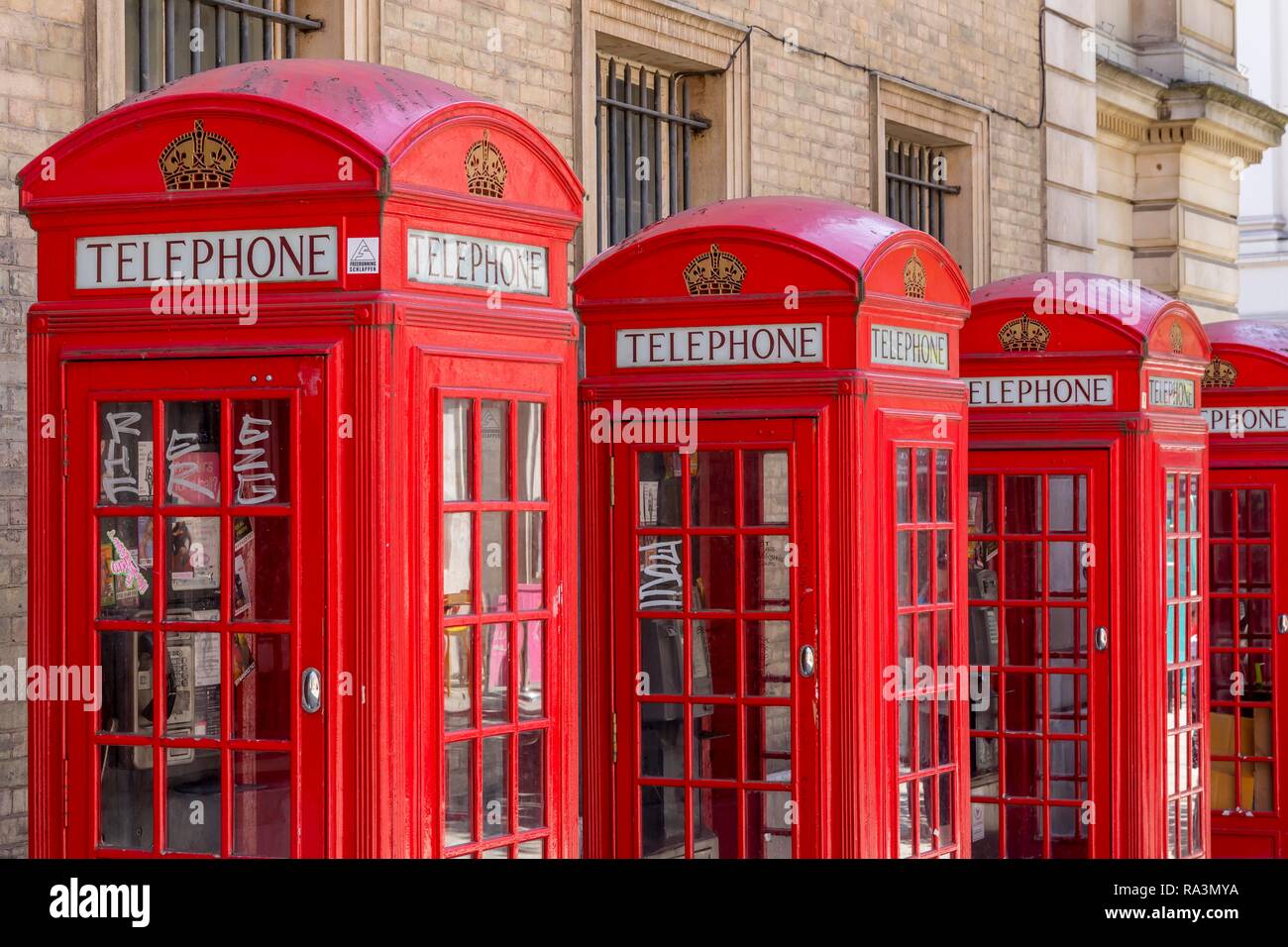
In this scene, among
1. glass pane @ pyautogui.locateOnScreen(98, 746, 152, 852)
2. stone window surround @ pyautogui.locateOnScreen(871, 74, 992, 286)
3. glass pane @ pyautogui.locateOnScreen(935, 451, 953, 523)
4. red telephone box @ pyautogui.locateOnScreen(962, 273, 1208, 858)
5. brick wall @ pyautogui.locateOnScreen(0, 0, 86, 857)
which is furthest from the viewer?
stone window surround @ pyautogui.locateOnScreen(871, 74, 992, 286)

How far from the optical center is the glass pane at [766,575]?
21.6 ft

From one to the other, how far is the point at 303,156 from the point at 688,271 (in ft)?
6.92

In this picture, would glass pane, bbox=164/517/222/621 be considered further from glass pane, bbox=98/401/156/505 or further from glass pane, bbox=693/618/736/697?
glass pane, bbox=693/618/736/697

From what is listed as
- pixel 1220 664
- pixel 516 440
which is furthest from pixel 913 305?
pixel 1220 664

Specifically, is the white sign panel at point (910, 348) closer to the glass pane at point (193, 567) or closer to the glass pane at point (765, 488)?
the glass pane at point (765, 488)

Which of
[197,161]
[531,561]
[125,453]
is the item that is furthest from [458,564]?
[197,161]

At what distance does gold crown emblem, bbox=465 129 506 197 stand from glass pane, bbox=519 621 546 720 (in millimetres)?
1093

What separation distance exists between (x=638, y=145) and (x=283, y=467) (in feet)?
18.8

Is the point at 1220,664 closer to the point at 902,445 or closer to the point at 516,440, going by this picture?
the point at 902,445

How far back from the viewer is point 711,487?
21.7 feet

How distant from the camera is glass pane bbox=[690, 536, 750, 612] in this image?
261 inches

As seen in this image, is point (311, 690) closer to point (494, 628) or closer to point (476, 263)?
point (494, 628)

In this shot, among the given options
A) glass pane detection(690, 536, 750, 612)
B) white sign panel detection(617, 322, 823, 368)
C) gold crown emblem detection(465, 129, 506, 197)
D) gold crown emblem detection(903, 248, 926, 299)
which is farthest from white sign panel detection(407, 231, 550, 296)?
gold crown emblem detection(903, 248, 926, 299)
